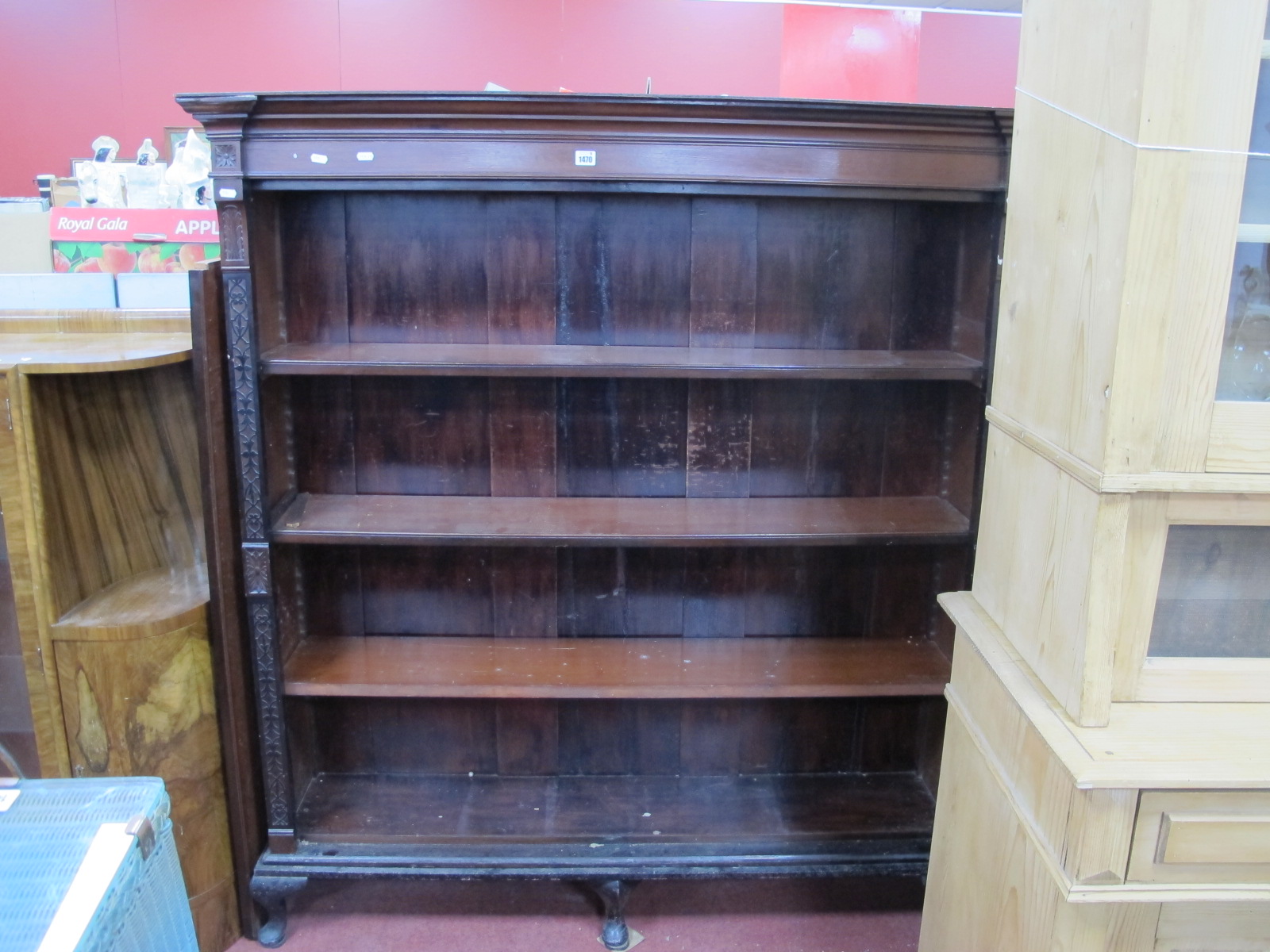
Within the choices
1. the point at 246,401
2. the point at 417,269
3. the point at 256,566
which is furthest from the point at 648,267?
the point at 256,566

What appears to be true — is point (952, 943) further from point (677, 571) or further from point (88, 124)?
point (88, 124)

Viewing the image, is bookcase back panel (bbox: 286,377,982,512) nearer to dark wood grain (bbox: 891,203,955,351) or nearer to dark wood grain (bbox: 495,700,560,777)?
dark wood grain (bbox: 891,203,955,351)

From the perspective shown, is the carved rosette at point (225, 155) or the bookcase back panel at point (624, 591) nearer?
the carved rosette at point (225, 155)

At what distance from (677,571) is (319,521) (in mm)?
744

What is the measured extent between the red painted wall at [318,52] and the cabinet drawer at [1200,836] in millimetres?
4463

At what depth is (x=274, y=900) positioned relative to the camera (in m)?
1.83

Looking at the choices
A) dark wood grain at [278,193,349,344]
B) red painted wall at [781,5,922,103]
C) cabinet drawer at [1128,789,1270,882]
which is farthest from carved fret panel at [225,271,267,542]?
red painted wall at [781,5,922,103]

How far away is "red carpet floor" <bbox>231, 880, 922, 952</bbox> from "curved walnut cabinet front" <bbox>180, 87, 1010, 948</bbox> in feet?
0.33

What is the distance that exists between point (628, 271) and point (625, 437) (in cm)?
34

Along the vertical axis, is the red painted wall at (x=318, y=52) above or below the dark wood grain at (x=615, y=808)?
above

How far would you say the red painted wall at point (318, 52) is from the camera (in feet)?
15.3

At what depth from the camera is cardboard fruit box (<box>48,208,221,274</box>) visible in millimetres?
2285

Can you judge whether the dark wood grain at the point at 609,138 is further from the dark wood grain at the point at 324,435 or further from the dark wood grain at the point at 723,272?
the dark wood grain at the point at 324,435

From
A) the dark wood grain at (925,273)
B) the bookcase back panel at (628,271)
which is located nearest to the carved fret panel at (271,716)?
the bookcase back panel at (628,271)
